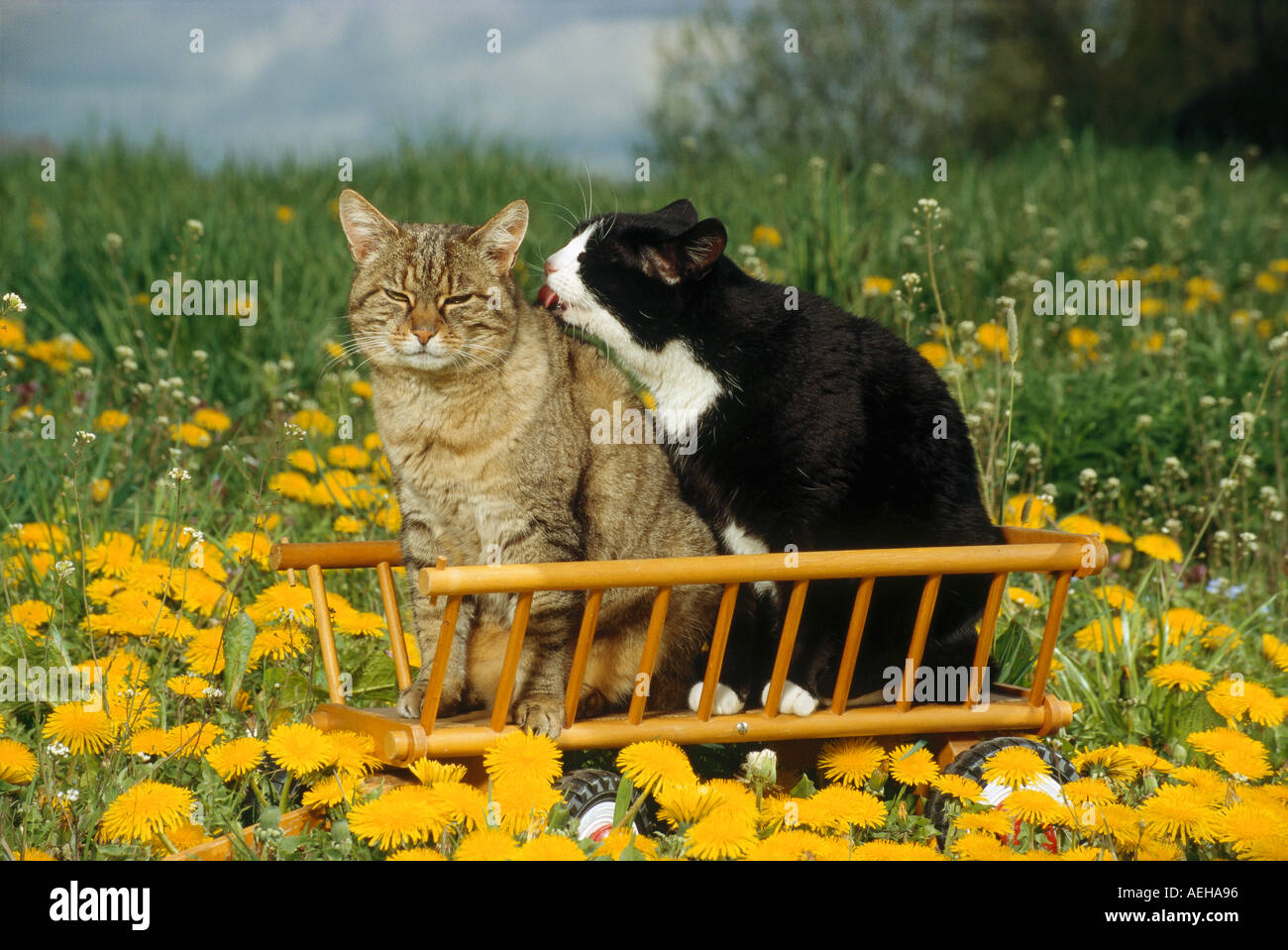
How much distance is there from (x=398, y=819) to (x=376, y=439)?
1885mm

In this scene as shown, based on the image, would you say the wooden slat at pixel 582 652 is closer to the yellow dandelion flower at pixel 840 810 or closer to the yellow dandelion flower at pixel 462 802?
the yellow dandelion flower at pixel 462 802

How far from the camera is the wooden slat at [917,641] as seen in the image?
214 cm

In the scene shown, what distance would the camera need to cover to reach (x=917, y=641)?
217 cm

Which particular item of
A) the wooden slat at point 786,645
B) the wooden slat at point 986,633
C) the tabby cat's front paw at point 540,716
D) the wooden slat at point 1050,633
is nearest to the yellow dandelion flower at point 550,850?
the tabby cat's front paw at point 540,716

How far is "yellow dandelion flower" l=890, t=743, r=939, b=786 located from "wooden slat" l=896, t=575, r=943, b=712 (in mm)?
79

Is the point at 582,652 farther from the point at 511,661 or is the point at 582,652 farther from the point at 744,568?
the point at 744,568

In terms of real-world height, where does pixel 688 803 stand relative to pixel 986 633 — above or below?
below

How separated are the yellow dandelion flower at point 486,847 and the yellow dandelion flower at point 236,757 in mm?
488

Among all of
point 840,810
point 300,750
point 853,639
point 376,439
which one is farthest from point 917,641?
point 376,439

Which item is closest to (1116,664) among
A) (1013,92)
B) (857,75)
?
(857,75)

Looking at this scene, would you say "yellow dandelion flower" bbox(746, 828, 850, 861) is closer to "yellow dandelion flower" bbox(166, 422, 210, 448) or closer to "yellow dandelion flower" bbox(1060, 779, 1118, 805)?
"yellow dandelion flower" bbox(1060, 779, 1118, 805)

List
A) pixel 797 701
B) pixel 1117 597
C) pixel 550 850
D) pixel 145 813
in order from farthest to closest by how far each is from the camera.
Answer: pixel 1117 597, pixel 797 701, pixel 145 813, pixel 550 850

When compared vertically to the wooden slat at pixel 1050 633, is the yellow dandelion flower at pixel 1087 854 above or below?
below
